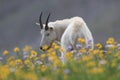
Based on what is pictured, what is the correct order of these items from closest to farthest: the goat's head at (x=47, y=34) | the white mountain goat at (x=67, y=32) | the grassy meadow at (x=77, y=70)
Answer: the grassy meadow at (x=77, y=70), the white mountain goat at (x=67, y=32), the goat's head at (x=47, y=34)

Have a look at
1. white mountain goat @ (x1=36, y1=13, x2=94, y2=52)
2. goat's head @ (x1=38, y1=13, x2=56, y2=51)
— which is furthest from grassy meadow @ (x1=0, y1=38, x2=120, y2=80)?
goat's head @ (x1=38, y1=13, x2=56, y2=51)

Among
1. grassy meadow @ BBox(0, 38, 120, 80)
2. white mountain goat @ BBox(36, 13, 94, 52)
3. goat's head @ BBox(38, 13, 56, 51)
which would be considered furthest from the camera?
goat's head @ BBox(38, 13, 56, 51)

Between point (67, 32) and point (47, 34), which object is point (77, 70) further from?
point (47, 34)

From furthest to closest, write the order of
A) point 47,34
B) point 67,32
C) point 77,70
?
point 47,34 → point 67,32 → point 77,70

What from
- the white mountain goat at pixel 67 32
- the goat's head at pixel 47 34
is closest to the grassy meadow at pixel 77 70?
the white mountain goat at pixel 67 32

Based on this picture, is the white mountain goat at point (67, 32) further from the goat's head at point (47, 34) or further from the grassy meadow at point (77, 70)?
the grassy meadow at point (77, 70)

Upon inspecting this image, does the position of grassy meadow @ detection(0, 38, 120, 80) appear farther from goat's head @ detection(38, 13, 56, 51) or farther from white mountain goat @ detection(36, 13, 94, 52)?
goat's head @ detection(38, 13, 56, 51)

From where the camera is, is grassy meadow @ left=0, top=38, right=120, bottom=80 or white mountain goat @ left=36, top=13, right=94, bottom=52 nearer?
grassy meadow @ left=0, top=38, right=120, bottom=80

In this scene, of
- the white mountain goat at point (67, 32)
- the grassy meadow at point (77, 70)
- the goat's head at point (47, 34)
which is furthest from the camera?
the goat's head at point (47, 34)

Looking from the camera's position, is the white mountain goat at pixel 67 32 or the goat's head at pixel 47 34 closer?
the white mountain goat at pixel 67 32

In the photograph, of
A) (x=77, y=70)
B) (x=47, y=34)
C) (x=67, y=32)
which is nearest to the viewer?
(x=77, y=70)

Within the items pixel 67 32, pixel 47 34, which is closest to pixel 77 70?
pixel 67 32

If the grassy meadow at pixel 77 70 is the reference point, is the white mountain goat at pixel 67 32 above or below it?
above

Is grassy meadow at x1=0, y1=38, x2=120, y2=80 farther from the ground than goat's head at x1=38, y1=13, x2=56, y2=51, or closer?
closer
